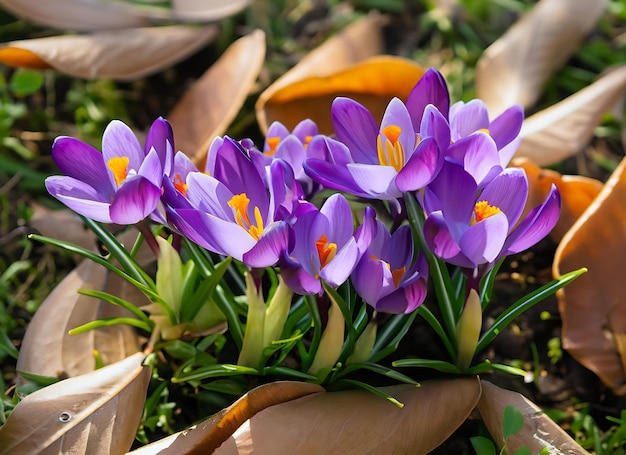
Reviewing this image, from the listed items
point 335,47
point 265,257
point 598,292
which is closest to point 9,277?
point 265,257

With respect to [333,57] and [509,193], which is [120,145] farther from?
[333,57]

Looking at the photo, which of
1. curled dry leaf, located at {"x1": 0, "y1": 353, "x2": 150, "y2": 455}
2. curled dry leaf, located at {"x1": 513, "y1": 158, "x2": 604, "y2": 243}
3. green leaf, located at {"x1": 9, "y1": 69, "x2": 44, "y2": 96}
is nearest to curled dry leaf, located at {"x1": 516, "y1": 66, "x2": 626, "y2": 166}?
curled dry leaf, located at {"x1": 513, "y1": 158, "x2": 604, "y2": 243}

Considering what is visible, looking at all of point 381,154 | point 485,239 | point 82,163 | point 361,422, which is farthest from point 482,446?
point 82,163

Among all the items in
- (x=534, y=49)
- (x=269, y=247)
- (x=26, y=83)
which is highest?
(x=269, y=247)

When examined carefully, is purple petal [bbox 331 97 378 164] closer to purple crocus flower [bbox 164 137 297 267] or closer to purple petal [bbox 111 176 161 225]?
purple crocus flower [bbox 164 137 297 267]

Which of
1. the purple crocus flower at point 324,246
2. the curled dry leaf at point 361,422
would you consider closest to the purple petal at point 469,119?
the purple crocus flower at point 324,246

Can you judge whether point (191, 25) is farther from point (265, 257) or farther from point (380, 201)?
point (265, 257)
